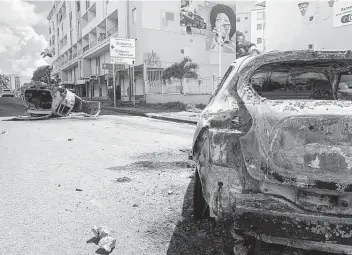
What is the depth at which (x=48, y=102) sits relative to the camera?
54.1ft

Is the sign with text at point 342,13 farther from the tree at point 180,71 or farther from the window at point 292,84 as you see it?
the window at point 292,84

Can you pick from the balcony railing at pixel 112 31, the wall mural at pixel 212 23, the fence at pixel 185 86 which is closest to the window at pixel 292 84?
the fence at pixel 185 86

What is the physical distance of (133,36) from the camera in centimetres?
3212

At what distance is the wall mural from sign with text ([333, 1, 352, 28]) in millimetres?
7583

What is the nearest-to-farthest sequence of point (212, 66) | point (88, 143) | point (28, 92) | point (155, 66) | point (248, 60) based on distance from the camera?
point (248, 60) → point (88, 143) → point (28, 92) → point (155, 66) → point (212, 66)

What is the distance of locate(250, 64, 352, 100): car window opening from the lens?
324 cm

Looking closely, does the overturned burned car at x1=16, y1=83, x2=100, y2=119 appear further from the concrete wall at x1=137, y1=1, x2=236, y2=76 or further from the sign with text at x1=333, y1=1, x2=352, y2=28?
the sign with text at x1=333, y1=1, x2=352, y2=28

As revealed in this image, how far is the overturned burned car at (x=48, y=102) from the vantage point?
51.3ft

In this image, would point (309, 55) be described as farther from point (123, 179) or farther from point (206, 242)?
point (123, 179)

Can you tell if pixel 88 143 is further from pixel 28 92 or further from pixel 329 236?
pixel 28 92

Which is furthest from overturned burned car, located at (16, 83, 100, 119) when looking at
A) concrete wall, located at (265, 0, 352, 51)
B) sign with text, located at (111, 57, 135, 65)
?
concrete wall, located at (265, 0, 352, 51)

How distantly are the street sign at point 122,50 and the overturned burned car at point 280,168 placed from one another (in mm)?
24414

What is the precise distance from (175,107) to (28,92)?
9049 millimetres

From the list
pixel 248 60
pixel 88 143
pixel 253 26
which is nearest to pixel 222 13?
pixel 88 143
